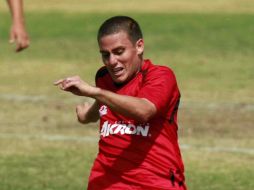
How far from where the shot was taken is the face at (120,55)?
281 inches

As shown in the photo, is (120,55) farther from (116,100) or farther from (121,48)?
(116,100)

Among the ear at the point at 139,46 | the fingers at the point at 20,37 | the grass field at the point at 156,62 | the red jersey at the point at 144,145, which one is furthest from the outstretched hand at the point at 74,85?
the grass field at the point at 156,62

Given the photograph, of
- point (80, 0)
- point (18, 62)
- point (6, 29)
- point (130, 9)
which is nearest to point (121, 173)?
point (18, 62)

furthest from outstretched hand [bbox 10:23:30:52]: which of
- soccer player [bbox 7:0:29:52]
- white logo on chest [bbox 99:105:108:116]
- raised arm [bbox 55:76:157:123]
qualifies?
raised arm [bbox 55:76:157:123]

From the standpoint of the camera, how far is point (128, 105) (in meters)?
6.94

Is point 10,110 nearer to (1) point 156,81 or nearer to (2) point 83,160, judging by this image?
(2) point 83,160

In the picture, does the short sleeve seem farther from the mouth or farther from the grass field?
the grass field

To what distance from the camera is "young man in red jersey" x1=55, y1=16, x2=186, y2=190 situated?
7172mm

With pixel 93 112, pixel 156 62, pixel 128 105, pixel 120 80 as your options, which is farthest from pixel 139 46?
pixel 156 62

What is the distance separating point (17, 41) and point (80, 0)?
29.1 metres

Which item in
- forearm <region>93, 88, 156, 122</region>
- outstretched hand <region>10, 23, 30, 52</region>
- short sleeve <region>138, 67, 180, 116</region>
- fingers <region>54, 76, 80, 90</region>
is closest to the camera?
fingers <region>54, 76, 80, 90</region>

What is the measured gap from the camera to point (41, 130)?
45.7ft

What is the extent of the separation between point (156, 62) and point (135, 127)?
1471 cm

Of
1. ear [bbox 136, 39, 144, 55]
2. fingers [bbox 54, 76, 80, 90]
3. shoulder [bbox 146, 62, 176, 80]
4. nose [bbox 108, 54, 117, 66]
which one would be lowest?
shoulder [bbox 146, 62, 176, 80]
